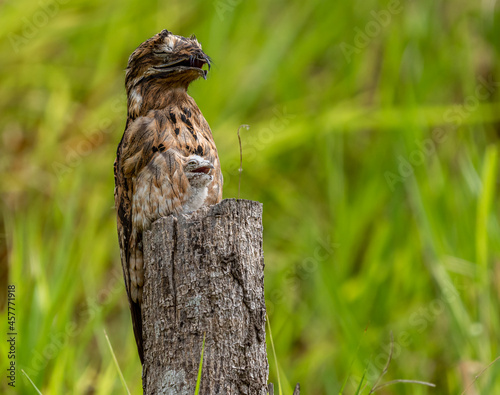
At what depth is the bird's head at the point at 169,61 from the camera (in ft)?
12.1

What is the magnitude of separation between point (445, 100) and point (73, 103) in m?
4.88

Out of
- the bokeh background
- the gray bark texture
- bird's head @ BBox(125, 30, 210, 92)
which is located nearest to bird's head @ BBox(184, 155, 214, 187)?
bird's head @ BBox(125, 30, 210, 92)

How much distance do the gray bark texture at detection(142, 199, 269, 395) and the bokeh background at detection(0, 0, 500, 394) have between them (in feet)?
9.02

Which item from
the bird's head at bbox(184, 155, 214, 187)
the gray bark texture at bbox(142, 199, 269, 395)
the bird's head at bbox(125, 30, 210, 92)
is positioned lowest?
the gray bark texture at bbox(142, 199, 269, 395)

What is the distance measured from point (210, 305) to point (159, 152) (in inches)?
42.1

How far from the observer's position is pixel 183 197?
3.59 m

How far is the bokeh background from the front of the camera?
6.47m

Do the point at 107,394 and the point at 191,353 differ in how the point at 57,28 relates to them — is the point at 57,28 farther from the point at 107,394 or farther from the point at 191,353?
the point at 191,353

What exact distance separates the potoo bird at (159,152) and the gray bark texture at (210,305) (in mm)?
605

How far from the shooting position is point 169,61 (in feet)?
12.3

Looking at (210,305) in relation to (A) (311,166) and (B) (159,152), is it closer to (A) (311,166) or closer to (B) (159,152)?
(B) (159,152)

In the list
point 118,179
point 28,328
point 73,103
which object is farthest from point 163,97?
point 73,103

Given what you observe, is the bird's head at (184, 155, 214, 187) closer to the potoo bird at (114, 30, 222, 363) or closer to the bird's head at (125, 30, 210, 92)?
the potoo bird at (114, 30, 222, 363)

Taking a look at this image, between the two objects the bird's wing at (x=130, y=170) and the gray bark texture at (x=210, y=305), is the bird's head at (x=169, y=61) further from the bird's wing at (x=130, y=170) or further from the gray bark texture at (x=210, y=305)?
the gray bark texture at (x=210, y=305)
